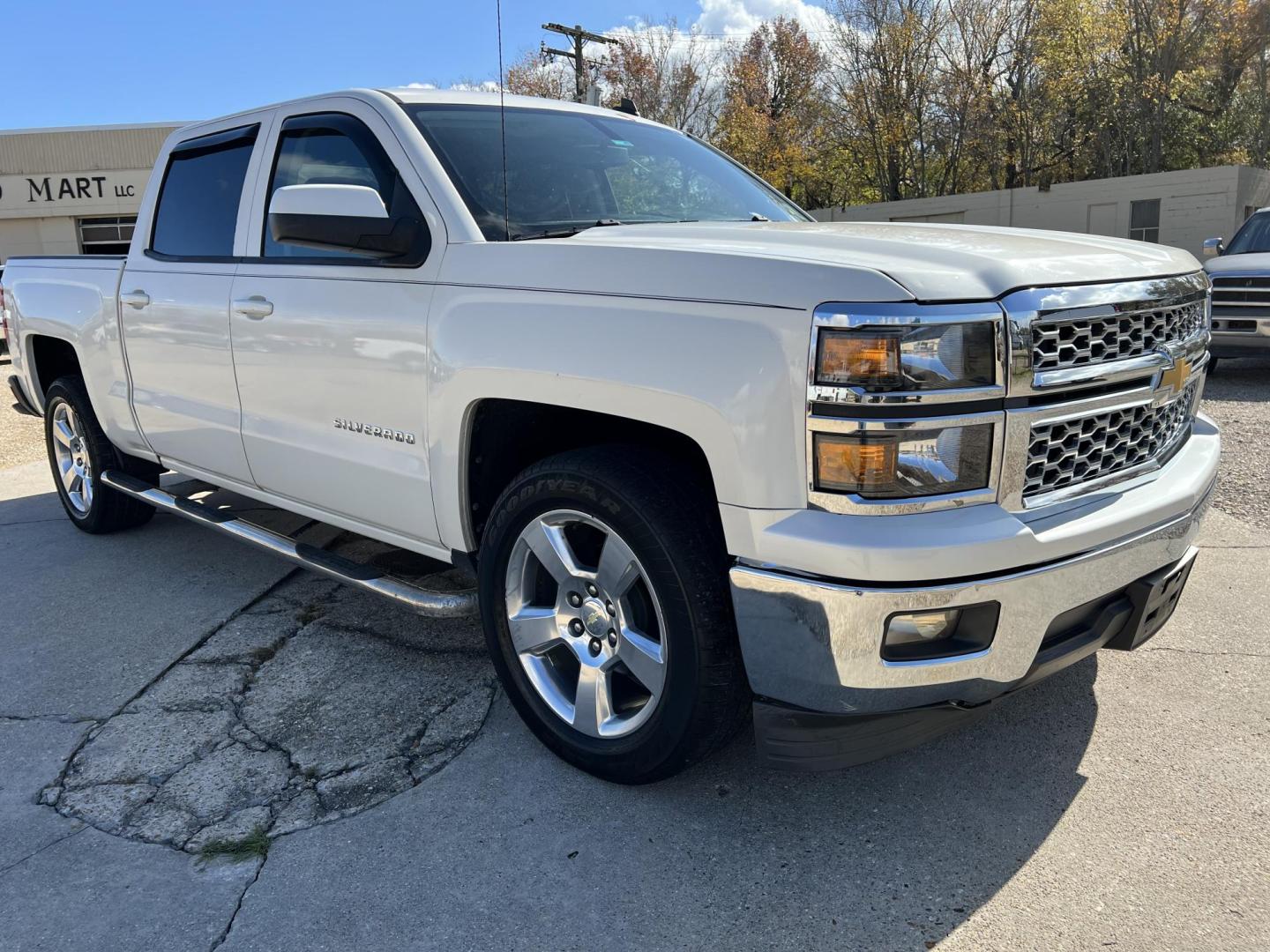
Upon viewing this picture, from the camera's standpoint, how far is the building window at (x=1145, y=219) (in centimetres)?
2473

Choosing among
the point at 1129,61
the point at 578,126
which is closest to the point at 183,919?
the point at 578,126

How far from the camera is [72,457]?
5715 mm

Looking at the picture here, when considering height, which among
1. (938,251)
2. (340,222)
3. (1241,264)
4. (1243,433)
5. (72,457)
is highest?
(340,222)

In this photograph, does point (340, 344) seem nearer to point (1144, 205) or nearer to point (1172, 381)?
point (1172, 381)

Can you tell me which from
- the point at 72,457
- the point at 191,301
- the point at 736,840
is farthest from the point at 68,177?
the point at 736,840

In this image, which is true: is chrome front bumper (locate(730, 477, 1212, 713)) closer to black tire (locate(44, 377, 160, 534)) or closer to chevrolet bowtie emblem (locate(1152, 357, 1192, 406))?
chevrolet bowtie emblem (locate(1152, 357, 1192, 406))

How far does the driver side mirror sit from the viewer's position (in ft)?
9.74

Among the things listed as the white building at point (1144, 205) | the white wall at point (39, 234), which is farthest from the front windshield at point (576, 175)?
the white wall at point (39, 234)

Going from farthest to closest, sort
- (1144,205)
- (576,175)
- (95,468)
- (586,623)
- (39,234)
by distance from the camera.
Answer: (39,234) < (1144,205) < (95,468) < (576,175) < (586,623)

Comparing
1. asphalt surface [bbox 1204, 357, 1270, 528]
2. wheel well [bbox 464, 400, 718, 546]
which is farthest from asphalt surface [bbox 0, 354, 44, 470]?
asphalt surface [bbox 1204, 357, 1270, 528]

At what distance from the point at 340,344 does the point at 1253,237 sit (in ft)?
35.4

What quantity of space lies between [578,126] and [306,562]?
1.93 metres

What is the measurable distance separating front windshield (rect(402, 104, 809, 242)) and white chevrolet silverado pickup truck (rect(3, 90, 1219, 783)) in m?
0.02

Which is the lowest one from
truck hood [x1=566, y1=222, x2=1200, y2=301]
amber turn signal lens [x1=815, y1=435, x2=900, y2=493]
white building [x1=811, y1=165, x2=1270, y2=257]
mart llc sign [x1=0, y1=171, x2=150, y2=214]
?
amber turn signal lens [x1=815, y1=435, x2=900, y2=493]
